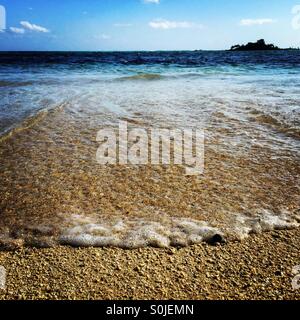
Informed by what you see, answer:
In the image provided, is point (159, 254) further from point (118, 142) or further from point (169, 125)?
point (169, 125)

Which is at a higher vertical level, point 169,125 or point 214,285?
point 169,125

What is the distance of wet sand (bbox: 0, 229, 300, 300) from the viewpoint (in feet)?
6.04

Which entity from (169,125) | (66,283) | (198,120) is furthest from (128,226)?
(198,120)

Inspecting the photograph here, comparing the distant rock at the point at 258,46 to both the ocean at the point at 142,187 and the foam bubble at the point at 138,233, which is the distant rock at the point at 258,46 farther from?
the foam bubble at the point at 138,233

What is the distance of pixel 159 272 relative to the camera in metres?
1.99

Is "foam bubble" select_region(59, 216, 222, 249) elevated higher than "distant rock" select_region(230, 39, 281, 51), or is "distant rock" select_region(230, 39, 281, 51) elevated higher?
"distant rock" select_region(230, 39, 281, 51)

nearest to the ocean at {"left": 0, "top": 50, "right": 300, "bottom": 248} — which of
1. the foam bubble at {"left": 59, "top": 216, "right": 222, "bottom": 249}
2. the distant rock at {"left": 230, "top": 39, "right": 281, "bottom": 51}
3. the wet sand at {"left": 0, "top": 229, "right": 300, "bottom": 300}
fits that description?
the foam bubble at {"left": 59, "top": 216, "right": 222, "bottom": 249}

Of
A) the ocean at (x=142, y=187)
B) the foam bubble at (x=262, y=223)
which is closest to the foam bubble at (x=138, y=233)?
the ocean at (x=142, y=187)

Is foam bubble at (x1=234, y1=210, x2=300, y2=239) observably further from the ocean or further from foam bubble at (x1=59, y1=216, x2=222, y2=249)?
foam bubble at (x1=59, y1=216, x2=222, y2=249)

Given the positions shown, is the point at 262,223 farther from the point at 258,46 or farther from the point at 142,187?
the point at 258,46
